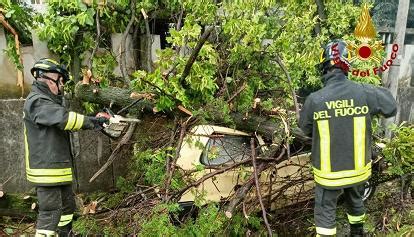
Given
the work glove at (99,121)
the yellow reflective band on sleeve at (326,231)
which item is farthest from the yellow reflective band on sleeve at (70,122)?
the yellow reflective band on sleeve at (326,231)

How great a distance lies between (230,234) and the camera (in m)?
3.84

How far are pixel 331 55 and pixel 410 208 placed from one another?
175 cm

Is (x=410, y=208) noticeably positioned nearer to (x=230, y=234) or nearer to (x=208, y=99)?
(x=230, y=234)

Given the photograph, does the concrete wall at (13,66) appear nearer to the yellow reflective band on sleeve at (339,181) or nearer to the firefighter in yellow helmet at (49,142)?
the firefighter in yellow helmet at (49,142)

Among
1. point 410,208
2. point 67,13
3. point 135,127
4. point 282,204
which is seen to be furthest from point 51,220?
point 410,208

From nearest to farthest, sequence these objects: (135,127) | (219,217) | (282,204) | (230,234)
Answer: (219,217), (230,234), (282,204), (135,127)

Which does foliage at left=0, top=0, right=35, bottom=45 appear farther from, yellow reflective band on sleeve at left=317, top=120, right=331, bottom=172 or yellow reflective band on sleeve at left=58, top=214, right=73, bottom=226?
yellow reflective band on sleeve at left=317, top=120, right=331, bottom=172

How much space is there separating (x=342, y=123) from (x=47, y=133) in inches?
103

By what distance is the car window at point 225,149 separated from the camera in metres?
3.98

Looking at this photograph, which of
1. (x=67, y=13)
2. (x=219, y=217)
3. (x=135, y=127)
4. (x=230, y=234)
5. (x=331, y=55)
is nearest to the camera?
(x=331, y=55)

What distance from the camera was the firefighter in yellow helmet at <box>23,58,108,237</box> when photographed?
354 centimetres

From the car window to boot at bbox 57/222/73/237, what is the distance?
1509 millimetres

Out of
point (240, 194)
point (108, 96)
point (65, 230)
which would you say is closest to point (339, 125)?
point (240, 194)

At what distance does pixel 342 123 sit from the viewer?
3041 mm
